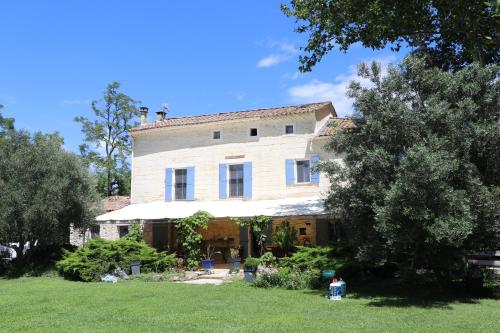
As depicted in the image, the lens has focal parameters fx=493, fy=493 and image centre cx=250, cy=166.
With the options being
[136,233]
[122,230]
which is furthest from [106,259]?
[122,230]

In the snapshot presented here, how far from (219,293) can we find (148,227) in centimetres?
1160

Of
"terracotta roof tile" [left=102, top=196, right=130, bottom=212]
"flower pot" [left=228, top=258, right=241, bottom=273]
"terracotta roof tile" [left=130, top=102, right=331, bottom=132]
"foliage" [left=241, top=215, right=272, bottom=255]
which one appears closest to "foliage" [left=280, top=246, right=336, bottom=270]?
"flower pot" [left=228, top=258, right=241, bottom=273]

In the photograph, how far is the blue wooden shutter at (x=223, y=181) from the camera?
24203mm

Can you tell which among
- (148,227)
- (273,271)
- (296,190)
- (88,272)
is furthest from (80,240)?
(273,271)

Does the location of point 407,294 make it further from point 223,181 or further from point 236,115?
point 236,115

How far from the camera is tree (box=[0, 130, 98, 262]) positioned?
2020 cm

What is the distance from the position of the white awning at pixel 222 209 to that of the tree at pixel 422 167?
5.87m

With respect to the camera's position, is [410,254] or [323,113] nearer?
[410,254]

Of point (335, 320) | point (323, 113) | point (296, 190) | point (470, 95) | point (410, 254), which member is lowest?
point (335, 320)

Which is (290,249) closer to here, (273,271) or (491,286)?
(273,271)

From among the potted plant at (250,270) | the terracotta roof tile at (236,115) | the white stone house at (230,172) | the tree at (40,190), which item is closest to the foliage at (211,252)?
the white stone house at (230,172)

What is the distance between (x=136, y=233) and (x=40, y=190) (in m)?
4.94

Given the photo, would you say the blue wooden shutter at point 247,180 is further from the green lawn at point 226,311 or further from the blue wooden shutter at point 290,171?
the green lawn at point 226,311

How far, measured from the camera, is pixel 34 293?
1494 cm
